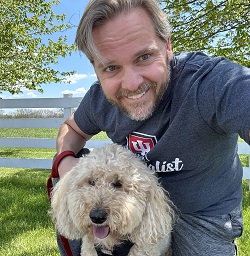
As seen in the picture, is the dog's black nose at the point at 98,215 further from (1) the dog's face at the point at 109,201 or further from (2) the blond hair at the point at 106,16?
A: (2) the blond hair at the point at 106,16

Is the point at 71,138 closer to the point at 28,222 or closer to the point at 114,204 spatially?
the point at 114,204

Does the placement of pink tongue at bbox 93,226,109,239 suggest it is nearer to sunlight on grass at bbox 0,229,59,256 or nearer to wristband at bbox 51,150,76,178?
wristband at bbox 51,150,76,178

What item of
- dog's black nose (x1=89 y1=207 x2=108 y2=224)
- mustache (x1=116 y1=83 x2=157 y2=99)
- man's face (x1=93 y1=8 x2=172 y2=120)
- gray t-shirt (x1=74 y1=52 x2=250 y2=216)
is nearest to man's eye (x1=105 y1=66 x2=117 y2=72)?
man's face (x1=93 y1=8 x2=172 y2=120)

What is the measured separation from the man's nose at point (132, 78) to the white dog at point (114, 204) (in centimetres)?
44

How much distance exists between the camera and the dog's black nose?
2078 millimetres

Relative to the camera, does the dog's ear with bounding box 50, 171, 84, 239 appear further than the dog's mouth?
Yes

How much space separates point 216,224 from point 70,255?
1094mm

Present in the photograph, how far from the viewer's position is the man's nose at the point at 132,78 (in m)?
2.13

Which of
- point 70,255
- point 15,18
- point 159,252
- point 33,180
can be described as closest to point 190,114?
point 159,252

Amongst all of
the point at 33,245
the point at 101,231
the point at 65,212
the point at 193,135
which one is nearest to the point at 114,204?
the point at 101,231

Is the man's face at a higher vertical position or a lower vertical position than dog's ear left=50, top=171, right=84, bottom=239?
higher

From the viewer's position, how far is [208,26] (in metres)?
8.70

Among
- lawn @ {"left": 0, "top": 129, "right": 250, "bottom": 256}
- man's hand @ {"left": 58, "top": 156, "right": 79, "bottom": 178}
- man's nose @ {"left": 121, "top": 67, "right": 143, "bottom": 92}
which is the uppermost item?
man's nose @ {"left": 121, "top": 67, "right": 143, "bottom": 92}

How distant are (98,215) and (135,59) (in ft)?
3.01
